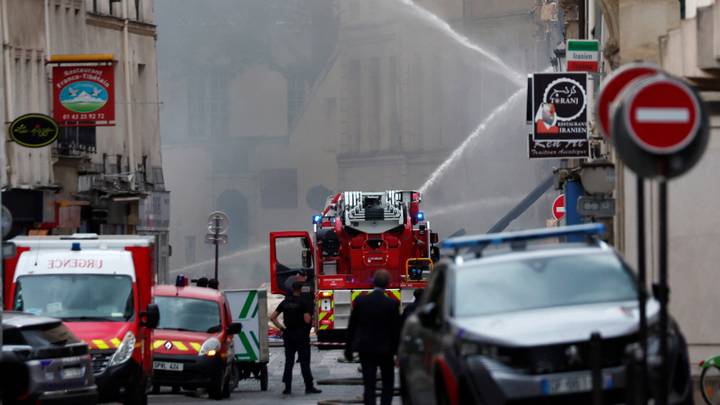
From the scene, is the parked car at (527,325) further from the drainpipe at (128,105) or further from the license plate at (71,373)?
the drainpipe at (128,105)

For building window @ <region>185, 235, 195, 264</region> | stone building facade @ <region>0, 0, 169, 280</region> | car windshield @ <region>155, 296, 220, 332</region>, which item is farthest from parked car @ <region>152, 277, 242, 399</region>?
building window @ <region>185, 235, 195, 264</region>

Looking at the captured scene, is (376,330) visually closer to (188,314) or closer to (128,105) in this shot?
(188,314)

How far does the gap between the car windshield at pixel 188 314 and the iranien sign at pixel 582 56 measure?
7969 mm

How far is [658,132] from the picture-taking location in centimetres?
1038

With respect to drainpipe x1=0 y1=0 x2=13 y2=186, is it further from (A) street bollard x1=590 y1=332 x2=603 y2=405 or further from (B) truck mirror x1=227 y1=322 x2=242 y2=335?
(A) street bollard x1=590 y1=332 x2=603 y2=405

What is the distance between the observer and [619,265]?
13523 millimetres

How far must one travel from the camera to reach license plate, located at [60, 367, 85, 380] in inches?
695

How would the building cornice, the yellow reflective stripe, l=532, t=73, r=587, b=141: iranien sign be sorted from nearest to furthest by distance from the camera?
the yellow reflective stripe
l=532, t=73, r=587, b=141: iranien sign
the building cornice

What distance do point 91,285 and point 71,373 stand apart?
14.6 feet

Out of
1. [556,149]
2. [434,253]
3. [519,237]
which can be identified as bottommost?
[434,253]

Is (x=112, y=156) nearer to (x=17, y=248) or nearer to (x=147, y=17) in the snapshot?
(x=147, y=17)

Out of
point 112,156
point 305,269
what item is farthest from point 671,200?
point 112,156

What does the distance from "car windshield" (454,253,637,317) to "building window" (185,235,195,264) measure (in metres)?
A: 78.1

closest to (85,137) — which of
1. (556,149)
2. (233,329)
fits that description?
(556,149)
